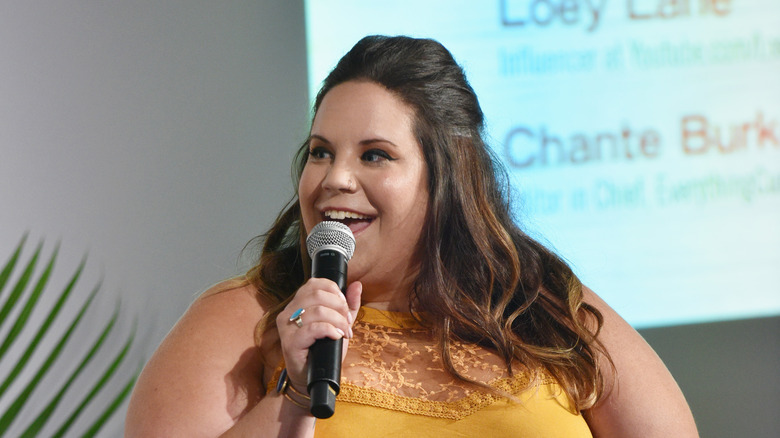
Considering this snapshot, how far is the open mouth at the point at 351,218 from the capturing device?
1.67 metres

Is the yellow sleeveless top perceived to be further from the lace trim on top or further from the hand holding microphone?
the hand holding microphone

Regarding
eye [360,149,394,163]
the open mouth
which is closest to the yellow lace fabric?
the open mouth

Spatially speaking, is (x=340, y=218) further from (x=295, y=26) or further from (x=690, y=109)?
(x=690, y=109)

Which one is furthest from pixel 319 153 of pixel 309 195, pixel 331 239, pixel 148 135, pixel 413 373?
pixel 148 135

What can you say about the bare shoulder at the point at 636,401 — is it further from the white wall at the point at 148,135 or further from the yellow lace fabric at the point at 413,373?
the white wall at the point at 148,135

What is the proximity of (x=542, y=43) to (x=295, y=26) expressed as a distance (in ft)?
2.93

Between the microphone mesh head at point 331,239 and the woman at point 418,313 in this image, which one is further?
the woman at point 418,313

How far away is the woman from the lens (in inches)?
63.1

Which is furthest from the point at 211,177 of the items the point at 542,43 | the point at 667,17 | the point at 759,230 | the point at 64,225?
the point at 759,230

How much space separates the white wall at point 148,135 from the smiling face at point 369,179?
4.45 ft

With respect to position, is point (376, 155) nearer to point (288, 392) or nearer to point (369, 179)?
point (369, 179)

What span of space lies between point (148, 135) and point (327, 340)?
6.65 ft

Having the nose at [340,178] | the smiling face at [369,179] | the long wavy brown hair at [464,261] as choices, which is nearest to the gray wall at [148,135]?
the long wavy brown hair at [464,261]

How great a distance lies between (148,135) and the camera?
304 centimetres
